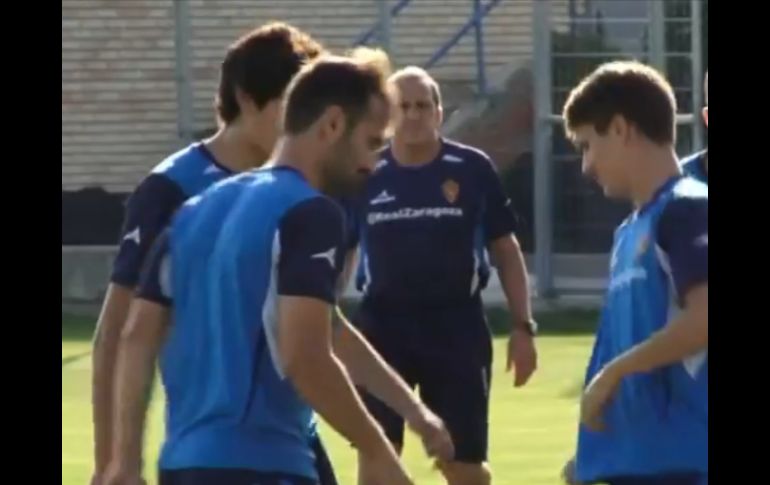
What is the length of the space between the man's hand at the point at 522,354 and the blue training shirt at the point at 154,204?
3884 millimetres

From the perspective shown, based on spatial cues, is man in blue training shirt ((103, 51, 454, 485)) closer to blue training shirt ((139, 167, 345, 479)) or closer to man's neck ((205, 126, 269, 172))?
blue training shirt ((139, 167, 345, 479))

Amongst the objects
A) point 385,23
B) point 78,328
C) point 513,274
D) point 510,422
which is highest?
point 385,23

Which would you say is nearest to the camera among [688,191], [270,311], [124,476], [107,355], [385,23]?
[270,311]

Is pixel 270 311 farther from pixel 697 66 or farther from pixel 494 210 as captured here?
pixel 697 66

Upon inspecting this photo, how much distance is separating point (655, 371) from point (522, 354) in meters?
4.16

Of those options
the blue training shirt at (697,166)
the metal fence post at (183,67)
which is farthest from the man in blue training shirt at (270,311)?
the metal fence post at (183,67)

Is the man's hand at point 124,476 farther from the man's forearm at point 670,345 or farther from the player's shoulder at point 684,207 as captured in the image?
the player's shoulder at point 684,207

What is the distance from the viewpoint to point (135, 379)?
555 centimetres

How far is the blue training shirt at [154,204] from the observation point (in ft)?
20.8

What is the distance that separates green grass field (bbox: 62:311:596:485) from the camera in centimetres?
1206

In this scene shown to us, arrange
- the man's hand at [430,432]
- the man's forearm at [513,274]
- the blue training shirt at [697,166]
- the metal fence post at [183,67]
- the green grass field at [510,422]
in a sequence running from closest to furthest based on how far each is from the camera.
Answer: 1. the man's hand at [430,432]
2. the blue training shirt at [697,166]
3. the man's forearm at [513,274]
4. the green grass field at [510,422]
5. the metal fence post at [183,67]

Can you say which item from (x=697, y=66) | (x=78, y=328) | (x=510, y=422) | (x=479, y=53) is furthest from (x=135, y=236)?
(x=479, y=53)

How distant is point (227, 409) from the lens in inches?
211
